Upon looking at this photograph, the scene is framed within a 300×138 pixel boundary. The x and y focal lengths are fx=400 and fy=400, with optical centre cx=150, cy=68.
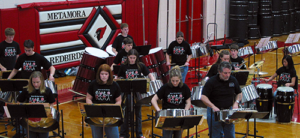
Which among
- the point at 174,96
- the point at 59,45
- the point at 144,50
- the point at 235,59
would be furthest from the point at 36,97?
the point at 59,45

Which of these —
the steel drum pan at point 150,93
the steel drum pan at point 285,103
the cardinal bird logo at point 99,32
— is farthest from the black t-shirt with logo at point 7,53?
the steel drum pan at point 285,103

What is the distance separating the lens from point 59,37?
891 cm

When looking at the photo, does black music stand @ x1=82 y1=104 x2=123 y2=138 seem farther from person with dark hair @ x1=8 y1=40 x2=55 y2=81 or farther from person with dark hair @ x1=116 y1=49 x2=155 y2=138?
person with dark hair @ x1=8 y1=40 x2=55 y2=81

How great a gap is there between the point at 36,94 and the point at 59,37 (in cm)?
480

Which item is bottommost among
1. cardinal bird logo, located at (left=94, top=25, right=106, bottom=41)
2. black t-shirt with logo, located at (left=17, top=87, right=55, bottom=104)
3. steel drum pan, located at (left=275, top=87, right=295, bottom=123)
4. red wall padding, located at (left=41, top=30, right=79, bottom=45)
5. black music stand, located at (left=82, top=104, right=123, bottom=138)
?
→ steel drum pan, located at (left=275, top=87, right=295, bottom=123)

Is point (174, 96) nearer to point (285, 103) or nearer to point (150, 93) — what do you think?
point (150, 93)

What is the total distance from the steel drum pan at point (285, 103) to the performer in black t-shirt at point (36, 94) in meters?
3.48

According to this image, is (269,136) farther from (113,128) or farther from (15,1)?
(15,1)

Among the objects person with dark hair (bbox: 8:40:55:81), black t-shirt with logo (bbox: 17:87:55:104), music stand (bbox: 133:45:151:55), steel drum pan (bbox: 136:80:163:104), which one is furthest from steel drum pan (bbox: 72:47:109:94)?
black t-shirt with logo (bbox: 17:87:55:104)

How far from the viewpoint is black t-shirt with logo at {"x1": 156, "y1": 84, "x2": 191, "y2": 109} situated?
167 inches

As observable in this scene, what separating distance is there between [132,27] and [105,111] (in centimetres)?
683

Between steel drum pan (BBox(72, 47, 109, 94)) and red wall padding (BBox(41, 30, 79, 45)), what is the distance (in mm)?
1899

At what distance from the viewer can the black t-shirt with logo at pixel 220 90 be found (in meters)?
4.30

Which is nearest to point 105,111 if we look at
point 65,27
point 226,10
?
point 65,27
